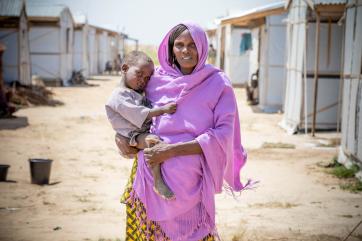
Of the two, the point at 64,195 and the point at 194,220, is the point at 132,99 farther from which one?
the point at 64,195

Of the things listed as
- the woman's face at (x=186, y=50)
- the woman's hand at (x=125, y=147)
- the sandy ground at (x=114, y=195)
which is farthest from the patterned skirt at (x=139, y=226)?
the sandy ground at (x=114, y=195)

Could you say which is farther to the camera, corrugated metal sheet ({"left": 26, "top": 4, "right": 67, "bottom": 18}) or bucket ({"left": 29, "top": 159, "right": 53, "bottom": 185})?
corrugated metal sheet ({"left": 26, "top": 4, "right": 67, "bottom": 18})

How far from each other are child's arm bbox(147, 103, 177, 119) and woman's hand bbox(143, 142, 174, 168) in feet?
0.51

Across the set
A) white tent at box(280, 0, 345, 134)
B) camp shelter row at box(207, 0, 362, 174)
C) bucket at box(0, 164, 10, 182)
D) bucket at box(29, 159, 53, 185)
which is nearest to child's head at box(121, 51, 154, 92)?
bucket at box(29, 159, 53, 185)

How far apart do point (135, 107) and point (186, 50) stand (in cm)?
38

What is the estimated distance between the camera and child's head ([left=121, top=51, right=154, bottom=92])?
8.62ft

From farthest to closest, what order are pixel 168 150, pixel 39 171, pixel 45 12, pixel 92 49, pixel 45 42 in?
pixel 92 49 → pixel 45 42 → pixel 45 12 → pixel 39 171 → pixel 168 150

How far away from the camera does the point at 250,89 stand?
1706 centimetres

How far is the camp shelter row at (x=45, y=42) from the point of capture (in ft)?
59.3

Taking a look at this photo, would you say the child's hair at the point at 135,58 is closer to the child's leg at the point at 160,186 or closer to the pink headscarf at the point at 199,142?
the pink headscarf at the point at 199,142

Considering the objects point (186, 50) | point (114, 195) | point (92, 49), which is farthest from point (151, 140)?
point (92, 49)

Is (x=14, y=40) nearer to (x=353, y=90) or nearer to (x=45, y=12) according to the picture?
(x=45, y=12)

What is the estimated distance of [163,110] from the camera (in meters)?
2.53

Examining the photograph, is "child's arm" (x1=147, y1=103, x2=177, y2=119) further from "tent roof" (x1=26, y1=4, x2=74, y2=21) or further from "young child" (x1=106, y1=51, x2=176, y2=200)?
"tent roof" (x1=26, y1=4, x2=74, y2=21)
